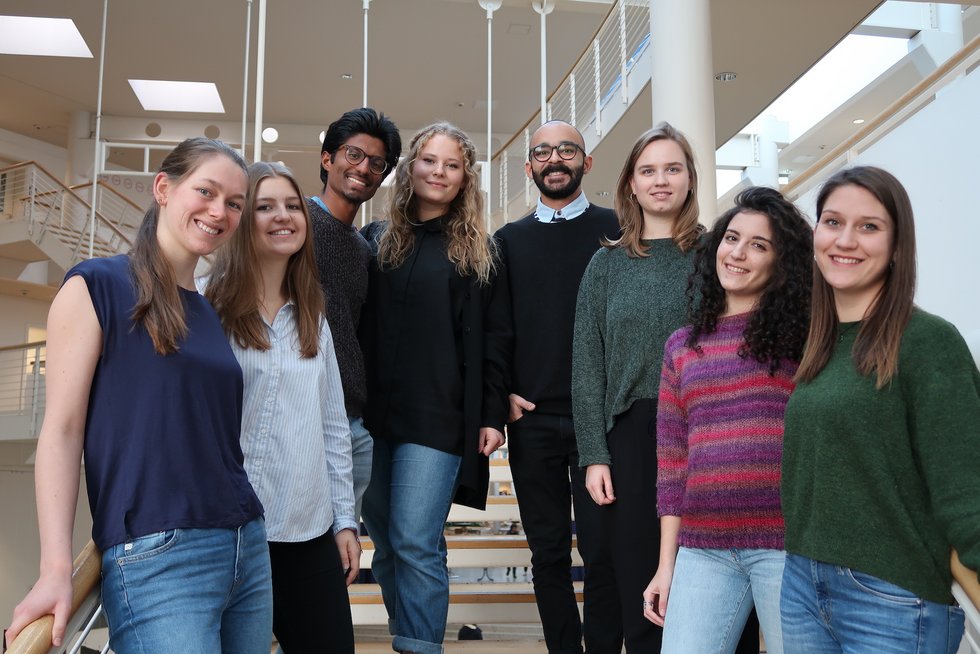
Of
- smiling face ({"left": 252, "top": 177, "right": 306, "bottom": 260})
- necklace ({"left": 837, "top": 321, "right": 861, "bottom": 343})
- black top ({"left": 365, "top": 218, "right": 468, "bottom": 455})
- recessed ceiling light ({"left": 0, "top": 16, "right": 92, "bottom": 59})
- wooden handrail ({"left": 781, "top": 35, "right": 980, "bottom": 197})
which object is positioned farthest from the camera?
recessed ceiling light ({"left": 0, "top": 16, "right": 92, "bottom": 59})

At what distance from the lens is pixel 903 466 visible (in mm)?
1375

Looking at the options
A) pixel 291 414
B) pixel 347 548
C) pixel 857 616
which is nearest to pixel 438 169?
pixel 291 414

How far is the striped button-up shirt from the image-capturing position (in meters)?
1.75

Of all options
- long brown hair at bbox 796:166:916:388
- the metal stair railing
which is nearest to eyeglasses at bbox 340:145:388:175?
long brown hair at bbox 796:166:916:388

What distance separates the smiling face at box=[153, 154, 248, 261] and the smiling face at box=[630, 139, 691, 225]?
3.58 ft

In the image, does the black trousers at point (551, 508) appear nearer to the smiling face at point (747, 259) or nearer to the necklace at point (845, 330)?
the smiling face at point (747, 259)

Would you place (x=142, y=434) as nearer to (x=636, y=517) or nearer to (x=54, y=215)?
(x=636, y=517)

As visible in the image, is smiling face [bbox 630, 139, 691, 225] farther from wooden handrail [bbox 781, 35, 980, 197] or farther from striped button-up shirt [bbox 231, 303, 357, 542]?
wooden handrail [bbox 781, 35, 980, 197]

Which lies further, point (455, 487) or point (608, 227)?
point (608, 227)

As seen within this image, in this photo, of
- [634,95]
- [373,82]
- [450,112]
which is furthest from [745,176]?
[634,95]

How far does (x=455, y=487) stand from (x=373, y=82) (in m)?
10.5

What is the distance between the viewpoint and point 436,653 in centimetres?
238

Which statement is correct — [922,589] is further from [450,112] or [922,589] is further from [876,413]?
[450,112]

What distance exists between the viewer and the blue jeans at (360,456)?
91.1 inches
